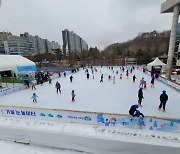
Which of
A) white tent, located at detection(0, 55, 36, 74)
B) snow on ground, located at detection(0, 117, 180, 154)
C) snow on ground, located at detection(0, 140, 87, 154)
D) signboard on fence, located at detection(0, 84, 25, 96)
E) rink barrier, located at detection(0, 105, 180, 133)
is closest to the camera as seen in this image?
snow on ground, located at detection(0, 117, 180, 154)

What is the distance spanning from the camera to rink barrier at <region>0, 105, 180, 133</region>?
479 cm

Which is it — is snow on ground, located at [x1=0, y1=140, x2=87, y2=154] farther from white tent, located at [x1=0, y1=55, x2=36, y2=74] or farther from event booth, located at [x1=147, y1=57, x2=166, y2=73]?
event booth, located at [x1=147, y1=57, x2=166, y2=73]

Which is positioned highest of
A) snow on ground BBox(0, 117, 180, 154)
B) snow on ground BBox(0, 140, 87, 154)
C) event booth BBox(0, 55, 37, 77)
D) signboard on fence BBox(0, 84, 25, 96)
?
event booth BBox(0, 55, 37, 77)

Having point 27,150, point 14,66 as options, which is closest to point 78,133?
point 27,150

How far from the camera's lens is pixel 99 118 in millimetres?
5484

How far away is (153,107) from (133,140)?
3.13 metres

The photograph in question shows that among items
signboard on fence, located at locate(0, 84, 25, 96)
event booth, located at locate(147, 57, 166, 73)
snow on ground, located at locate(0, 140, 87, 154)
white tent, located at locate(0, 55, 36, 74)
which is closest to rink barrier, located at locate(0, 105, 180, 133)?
snow on ground, located at locate(0, 140, 87, 154)

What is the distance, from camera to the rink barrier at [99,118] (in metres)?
4.79

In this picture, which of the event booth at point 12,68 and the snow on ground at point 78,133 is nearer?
the snow on ground at point 78,133

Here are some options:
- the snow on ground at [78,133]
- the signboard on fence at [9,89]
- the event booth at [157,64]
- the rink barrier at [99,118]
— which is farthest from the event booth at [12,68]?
the event booth at [157,64]

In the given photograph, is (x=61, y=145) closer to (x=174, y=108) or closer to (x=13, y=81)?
(x=174, y=108)

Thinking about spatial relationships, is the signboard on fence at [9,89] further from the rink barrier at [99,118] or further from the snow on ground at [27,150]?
the snow on ground at [27,150]

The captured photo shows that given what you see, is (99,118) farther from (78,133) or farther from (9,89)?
(9,89)

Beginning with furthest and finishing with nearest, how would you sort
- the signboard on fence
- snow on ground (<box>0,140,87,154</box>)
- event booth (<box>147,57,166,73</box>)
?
event booth (<box>147,57,166,73</box>) < the signboard on fence < snow on ground (<box>0,140,87,154</box>)
